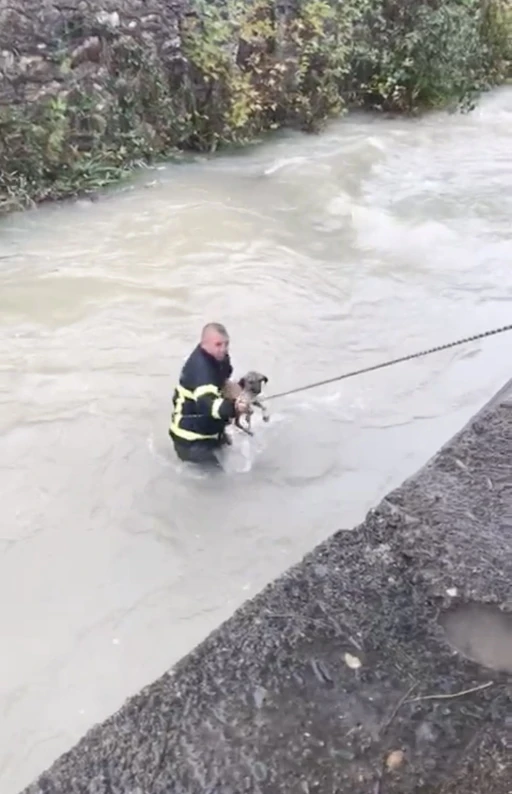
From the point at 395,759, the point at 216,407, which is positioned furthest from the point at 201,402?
the point at 395,759

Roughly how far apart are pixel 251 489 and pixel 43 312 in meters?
3.23

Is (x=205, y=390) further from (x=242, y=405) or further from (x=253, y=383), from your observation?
(x=253, y=383)

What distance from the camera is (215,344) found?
6023 millimetres

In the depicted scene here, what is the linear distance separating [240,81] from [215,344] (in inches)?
328

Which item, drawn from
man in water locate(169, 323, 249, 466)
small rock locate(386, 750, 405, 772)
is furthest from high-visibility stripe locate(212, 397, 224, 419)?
small rock locate(386, 750, 405, 772)

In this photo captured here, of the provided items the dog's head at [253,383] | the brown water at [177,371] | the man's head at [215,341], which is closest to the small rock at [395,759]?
the brown water at [177,371]

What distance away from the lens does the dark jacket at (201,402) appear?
602 cm

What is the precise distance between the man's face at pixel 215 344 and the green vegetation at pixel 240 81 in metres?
5.45

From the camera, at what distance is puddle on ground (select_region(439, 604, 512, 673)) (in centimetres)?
266

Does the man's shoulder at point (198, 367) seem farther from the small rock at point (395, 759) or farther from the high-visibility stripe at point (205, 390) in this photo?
the small rock at point (395, 759)

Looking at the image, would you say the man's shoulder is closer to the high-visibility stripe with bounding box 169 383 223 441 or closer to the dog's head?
the high-visibility stripe with bounding box 169 383 223 441

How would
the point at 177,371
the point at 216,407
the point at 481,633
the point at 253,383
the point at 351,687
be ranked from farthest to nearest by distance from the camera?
1. the point at 177,371
2. the point at 253,383
3. the point at 216,407
4. the point at 481,633
5. the point at 351,687

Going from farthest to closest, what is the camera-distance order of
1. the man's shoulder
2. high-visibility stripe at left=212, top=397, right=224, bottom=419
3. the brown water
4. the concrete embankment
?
the man's shoulder, high-visibility stripe at left=212, top=397, right=224, bottom=419, the brown water, the concrete embankment

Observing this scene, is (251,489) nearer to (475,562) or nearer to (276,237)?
(475,562)
